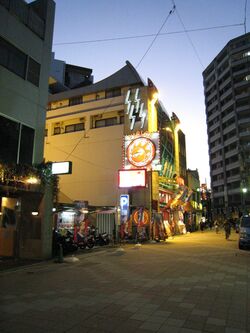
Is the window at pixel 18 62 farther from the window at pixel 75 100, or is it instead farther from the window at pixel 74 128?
the window at pixel 75 100

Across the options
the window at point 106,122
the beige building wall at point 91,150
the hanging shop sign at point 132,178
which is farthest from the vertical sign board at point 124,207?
the window at point 106,122

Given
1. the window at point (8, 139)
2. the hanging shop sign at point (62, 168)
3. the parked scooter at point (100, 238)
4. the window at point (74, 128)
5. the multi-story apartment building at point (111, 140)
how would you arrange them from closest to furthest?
the window at point (8, 139)
the hanging shop sign at point (62, 168)
the parked scooter at point (100, 238)
the multi-story apartment building at point (111, 140)
the window at point (74, 128)

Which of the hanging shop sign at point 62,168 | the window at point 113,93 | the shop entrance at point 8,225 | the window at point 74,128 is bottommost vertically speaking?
the shop entrance at point 8,225

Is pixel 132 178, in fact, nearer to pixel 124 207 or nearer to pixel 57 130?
pixel 124 207

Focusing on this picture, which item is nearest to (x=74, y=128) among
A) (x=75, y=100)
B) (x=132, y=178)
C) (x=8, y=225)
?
(x=75, y=100)

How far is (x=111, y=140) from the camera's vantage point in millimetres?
31031

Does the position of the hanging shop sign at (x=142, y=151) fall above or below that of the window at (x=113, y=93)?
below

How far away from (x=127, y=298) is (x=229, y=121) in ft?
234

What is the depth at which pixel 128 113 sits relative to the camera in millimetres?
30484

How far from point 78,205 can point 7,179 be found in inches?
448

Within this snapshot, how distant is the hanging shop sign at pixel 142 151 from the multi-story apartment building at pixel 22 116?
13.7m

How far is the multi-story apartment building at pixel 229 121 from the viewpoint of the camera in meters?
67.4

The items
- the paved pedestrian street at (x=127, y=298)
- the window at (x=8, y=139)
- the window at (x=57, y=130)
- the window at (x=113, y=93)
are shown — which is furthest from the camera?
the window at (x=57, y=130)

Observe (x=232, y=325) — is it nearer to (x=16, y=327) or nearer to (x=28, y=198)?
(x=16, y=327)
